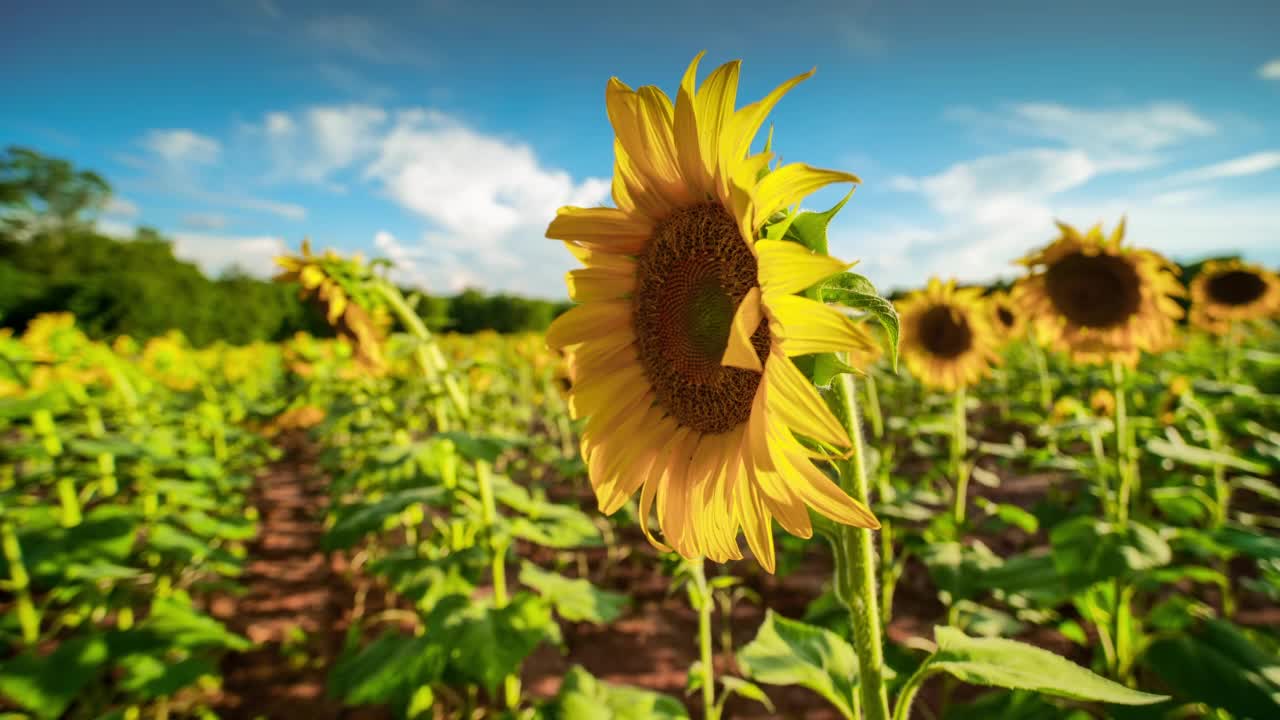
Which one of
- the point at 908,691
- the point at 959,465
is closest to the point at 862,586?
the point at 908,691

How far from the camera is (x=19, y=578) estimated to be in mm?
2377

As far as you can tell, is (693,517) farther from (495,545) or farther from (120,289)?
(120,289)

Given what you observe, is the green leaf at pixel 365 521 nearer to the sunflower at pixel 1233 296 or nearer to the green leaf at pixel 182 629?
the green leaf at pixel 182 629

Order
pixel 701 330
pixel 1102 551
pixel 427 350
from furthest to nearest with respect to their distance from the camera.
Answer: pixel 427 350, pixel 1102 551, pixel 701 330

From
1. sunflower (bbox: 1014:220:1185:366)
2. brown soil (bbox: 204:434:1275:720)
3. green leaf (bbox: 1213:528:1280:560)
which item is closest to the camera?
green leaf (bbox: 1213:528:1280:560)

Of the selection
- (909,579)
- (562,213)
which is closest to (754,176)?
(562,213)

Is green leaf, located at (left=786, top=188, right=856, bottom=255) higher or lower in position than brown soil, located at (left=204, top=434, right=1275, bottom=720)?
higher

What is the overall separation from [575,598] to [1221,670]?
2.23 m

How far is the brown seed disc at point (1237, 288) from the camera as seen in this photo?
5129mm

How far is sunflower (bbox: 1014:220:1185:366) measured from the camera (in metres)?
2.66

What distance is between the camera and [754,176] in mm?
725

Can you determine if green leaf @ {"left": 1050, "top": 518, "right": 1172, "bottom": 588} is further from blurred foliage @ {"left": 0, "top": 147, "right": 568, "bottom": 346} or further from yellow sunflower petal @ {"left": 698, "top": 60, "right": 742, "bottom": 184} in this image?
blurred foliage @ {"left": 0, "top": 147, "right": 568, "bottom": 346}

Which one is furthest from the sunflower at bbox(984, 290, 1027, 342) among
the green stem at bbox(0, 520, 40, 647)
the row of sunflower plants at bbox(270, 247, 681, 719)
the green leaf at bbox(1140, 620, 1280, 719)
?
the green stem at bbox(0, 520, 40, 647)

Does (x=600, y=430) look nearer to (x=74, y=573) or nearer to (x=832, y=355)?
(x=832, y=355)
